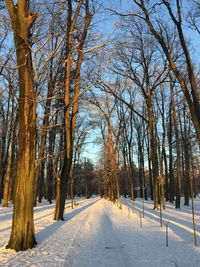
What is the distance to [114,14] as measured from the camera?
14.7m

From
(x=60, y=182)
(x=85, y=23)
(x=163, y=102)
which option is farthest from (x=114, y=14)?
(x=163, y=102)

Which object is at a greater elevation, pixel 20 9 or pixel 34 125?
pixel 20 9

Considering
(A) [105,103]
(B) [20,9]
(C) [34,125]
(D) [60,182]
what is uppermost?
(A) [105,103]

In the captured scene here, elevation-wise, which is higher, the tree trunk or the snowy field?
the tree trunk

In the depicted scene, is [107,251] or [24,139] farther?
[24,139]

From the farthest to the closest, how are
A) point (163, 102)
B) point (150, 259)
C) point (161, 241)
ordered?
point (163, 102)
point (161, 241)
point (150, 259)

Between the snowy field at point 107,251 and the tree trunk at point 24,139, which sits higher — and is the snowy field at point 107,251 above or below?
below

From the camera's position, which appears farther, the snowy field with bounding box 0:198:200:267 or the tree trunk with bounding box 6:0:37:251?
the tree trunk with bounding box 6:0:37:251

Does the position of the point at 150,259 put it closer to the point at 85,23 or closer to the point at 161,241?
the point at 161,241

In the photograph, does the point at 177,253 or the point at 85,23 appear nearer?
the point at 177,253

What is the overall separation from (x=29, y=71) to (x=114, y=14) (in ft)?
28.8

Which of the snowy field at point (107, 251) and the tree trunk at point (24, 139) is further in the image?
the tree trunk at point (24, 139)

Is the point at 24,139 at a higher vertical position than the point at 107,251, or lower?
higher

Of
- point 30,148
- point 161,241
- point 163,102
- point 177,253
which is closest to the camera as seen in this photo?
point 177,253
